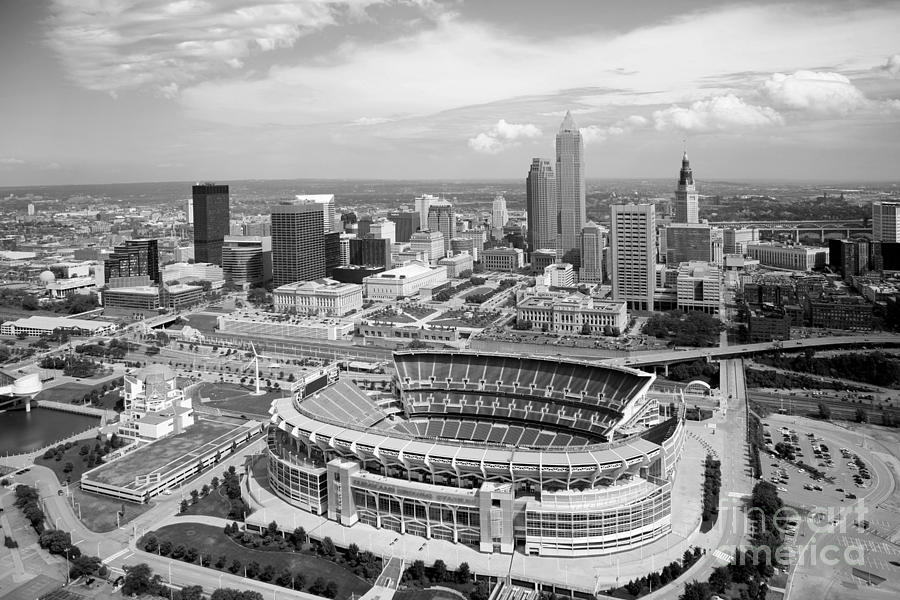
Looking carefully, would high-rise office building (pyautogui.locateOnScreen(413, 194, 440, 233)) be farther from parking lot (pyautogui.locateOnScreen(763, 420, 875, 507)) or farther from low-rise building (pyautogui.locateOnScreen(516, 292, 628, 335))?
parking lot (pyautogui.locateOnScreen(763, 420, 875, 507))

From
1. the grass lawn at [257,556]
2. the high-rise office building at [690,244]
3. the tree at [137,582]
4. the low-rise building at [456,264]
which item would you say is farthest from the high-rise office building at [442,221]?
the tree at [137,582]

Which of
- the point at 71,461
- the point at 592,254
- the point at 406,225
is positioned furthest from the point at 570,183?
the point at 71,461

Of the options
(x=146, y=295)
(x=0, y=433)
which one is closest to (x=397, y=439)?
(x=0, y=433)

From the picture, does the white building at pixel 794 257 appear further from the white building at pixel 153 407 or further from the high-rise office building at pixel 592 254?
the white building at pixel 153 407

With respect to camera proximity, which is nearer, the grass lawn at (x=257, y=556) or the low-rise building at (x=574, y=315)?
the grass lawn at (x=257, y=556)

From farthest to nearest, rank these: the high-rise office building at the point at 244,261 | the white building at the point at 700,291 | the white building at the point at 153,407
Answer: the high-rise office building at the point at 244,261 → the white building at the point at 700,291 → the white building at the point at 153,407

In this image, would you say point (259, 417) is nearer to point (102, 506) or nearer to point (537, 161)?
point (102, 506)
